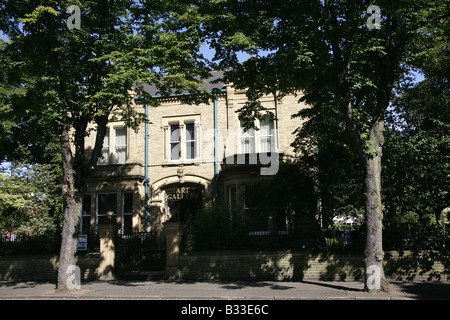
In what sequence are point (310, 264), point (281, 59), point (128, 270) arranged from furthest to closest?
1. point (128, 270)
2. point (310, 264)
3. point (281, 59)

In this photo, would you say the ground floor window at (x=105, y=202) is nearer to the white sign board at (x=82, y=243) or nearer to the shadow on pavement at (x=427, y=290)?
the white sign board at (x=82, y=243)

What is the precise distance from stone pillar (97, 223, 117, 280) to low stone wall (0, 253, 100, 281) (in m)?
0.52

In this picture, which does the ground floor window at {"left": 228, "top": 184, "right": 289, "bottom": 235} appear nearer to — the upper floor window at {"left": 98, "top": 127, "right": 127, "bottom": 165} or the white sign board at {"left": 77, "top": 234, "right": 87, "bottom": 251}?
the white sign board at {"left": 77, "top": 234, "right": 87, "bottom": 251}

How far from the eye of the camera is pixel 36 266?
17.5 m

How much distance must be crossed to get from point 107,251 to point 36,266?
3475 millimetres

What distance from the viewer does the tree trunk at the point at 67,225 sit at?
1273 cm

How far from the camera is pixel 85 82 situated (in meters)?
13.6

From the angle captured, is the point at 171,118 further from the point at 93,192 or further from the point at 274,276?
the point at 274,276

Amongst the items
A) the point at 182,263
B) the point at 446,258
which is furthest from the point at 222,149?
the point at 446,258

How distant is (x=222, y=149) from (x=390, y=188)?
8.80 m

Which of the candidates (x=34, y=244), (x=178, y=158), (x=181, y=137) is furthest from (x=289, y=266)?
(x=34, y=244)

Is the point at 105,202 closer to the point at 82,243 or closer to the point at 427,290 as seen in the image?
the point at 82,243

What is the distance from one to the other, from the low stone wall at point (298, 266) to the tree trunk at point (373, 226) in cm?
303

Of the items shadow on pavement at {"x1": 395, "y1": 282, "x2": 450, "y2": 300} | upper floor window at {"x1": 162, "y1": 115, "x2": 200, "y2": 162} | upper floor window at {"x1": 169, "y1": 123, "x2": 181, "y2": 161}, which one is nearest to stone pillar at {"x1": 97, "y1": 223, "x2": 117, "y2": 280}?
upper floor window at {"x1": 162, "y1": 115, "x2": 200, "y2": 162}
